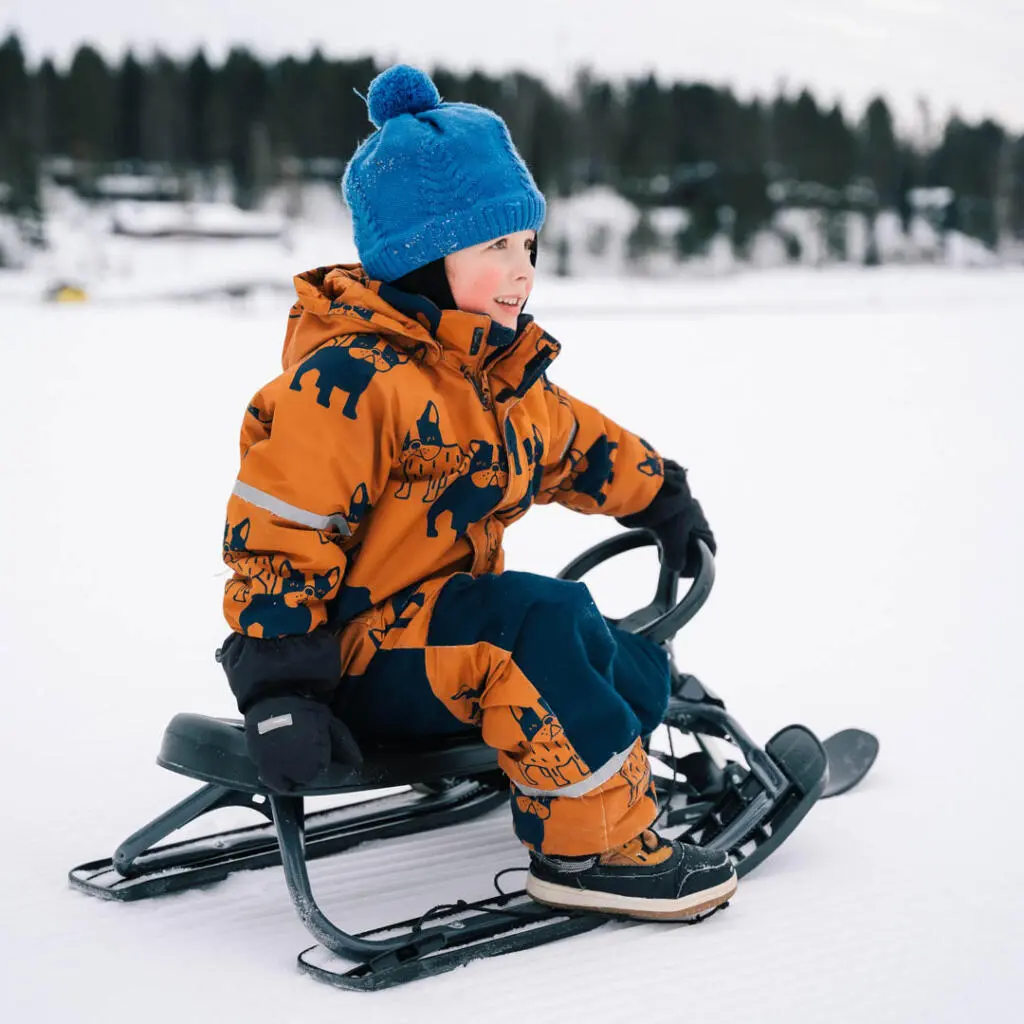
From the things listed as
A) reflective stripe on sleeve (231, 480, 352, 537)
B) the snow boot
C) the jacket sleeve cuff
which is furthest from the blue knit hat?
the snow boot

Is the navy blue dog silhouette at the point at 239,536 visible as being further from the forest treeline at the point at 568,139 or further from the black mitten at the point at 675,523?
the forest treeline at the point at 568,139

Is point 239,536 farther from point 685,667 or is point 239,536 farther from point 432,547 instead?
point 685,667

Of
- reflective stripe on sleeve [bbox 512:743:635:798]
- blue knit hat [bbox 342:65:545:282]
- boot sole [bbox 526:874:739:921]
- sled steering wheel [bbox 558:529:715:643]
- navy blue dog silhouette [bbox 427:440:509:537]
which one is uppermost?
blue knit hat [bbox 342:65:545:282]

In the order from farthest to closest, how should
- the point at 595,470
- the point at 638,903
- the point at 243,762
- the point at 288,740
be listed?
the point at 595,470 → the point at 638,903 → the point at 243,762 → the point at 288,740

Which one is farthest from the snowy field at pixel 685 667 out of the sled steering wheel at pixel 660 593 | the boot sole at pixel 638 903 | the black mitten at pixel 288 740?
the sled steering wheel at pixel 660 593

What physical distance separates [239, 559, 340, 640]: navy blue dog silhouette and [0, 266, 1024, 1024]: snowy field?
0.50 m

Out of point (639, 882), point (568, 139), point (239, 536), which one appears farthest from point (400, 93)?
point (568, 139)

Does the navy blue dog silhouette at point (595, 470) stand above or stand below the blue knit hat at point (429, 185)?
below

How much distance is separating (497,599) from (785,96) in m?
24.1

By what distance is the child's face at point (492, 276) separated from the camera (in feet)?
6.96

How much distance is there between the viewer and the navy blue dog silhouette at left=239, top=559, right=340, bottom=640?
1845 millimetres

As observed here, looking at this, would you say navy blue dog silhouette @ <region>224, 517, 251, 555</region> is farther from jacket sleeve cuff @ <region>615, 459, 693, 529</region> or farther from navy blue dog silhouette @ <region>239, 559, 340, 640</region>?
jacket sleeve cuff @ <region>615, 459, 693, 529</region>

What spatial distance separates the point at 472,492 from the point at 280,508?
1.10 ft

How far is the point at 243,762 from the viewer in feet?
6.32
